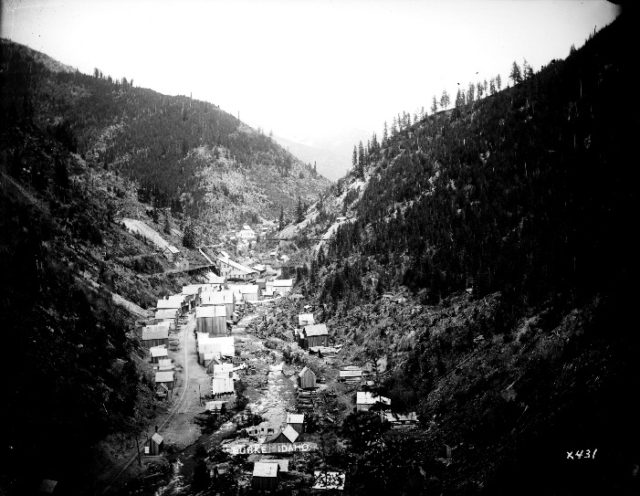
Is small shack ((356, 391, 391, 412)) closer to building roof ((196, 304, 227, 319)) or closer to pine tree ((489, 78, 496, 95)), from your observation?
building roof ((196, 304, 227, 319))

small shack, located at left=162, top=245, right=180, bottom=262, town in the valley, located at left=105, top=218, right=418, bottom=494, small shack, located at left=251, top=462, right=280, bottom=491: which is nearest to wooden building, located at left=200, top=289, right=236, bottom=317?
town in the valley, located at left=105, top=218, right=418, bottom=494

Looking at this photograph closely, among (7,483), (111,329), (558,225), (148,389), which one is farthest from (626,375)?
(111,329)

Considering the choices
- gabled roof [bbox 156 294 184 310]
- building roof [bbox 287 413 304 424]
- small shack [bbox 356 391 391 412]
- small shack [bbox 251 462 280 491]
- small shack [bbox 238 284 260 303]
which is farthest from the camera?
small shack [bbox 238 284 260 303]

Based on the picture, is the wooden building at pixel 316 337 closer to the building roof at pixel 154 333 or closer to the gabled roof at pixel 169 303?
the building roof at pixel 154 333

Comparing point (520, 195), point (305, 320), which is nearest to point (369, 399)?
point (305, 320)

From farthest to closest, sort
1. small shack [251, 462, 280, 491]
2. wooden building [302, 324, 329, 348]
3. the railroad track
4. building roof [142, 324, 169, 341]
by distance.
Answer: wooden building [302, 324, 329, 348], building roof [142, 324, 169, 341], the railroad track, small shack [251, 462, 280, 491]

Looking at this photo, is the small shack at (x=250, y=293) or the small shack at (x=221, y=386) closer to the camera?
the small shack at (x=221, y=386)

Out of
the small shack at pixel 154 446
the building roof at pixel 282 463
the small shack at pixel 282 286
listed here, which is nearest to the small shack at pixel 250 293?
the small shack at pixel 282 286
